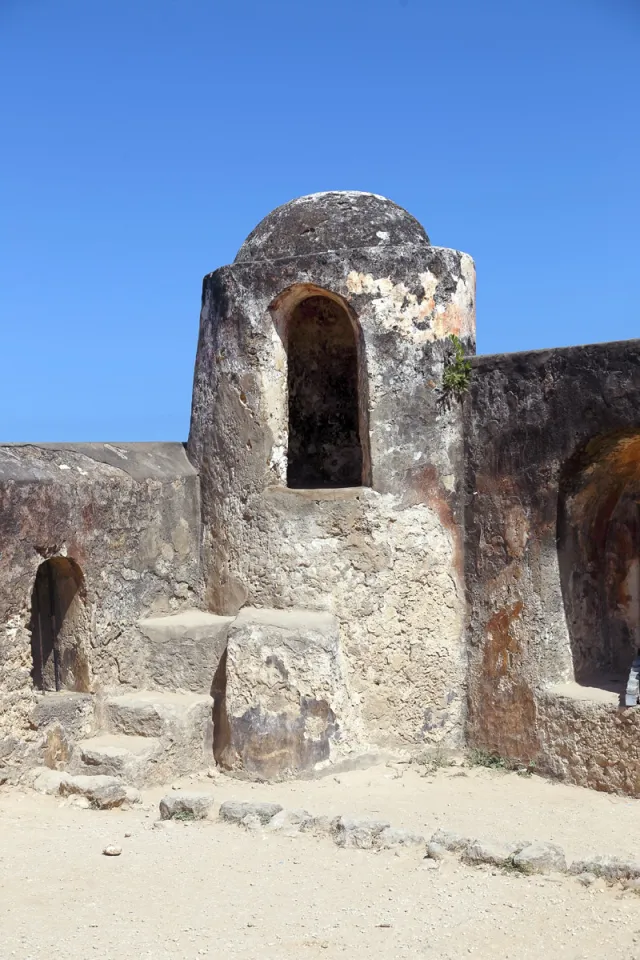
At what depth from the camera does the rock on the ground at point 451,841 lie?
5.87 metres

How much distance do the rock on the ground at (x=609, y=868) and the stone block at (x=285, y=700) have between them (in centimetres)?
225

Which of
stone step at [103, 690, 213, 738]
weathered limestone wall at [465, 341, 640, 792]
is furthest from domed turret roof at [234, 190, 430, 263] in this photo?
stone step at [103, 690, 213, 738]

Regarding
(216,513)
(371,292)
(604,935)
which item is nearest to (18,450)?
(216,513)

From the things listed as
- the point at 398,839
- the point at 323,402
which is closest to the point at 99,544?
the point at 323,402

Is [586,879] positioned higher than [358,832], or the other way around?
[358,832]

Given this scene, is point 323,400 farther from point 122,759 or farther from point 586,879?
point 586,879

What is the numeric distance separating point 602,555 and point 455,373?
171 cm

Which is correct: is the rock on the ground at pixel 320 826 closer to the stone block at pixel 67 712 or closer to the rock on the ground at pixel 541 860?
the rock on the ground at pixel 541 860

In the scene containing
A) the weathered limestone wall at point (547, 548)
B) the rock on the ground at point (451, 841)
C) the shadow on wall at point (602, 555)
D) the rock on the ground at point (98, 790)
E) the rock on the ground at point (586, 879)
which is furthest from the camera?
the shadow on wall at point (602, 555)

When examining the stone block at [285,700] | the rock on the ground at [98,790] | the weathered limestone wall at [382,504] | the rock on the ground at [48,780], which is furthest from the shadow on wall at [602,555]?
the rock on the ground at [48,780]

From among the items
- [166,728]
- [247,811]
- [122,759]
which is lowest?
[247,811]

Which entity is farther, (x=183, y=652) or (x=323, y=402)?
(x=323, y=402)

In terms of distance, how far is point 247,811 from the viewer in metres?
6.52

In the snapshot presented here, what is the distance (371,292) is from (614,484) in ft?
7.22
